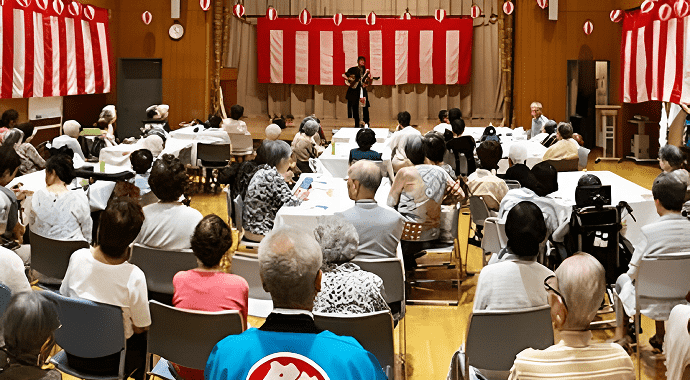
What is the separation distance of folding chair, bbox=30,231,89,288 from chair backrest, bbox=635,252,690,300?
321 centimetres

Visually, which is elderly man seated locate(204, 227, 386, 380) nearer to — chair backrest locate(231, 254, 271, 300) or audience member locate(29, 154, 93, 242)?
chair backrest locate(231, 254, 271, 300)

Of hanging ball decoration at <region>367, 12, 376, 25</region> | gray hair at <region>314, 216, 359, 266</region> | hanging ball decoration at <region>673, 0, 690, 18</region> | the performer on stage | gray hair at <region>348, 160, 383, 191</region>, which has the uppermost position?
hanging ball decoration at <region>367, 12, 376, 25</region>

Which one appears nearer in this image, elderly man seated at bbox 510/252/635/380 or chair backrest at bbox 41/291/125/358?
elderly man seated at bbox 510/252/635/380

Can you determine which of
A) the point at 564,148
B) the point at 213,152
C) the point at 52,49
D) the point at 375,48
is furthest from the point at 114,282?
the point at 375,48

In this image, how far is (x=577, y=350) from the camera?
2.22m

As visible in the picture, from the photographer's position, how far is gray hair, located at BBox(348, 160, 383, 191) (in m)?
4.69

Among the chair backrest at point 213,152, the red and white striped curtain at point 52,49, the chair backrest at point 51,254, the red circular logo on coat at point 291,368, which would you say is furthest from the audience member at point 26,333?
the red and white striped curtain at point 52,49

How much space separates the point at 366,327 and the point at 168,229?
1.90 meters

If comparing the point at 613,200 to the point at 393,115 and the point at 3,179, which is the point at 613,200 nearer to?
the point at 3,179

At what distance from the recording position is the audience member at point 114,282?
11.0ft

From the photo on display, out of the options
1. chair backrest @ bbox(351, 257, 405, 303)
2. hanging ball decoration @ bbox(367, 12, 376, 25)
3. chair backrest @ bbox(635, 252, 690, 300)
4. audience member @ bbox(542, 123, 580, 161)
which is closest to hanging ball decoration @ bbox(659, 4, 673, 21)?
audience member @ bbox(542, 123, 580, 161)

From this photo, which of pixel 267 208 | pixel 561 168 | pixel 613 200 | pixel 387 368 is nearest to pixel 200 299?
pixel 387 368

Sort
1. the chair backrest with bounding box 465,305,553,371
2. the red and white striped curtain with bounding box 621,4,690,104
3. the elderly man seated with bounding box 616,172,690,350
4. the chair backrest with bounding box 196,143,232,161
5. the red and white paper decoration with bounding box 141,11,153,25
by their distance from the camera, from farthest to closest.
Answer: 1. the red and white paper decoration with bounding box 141,11,153,25
2. the red and white striped curtain with bounding box 621,4,690,104
3. the chair backrest with bounding box 196,143,232,161
4. the elderly man seated with bounding box 616,172,690,350
5. the chair backrest with bounding box 465,305,553,371

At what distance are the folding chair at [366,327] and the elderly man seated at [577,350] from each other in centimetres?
88
